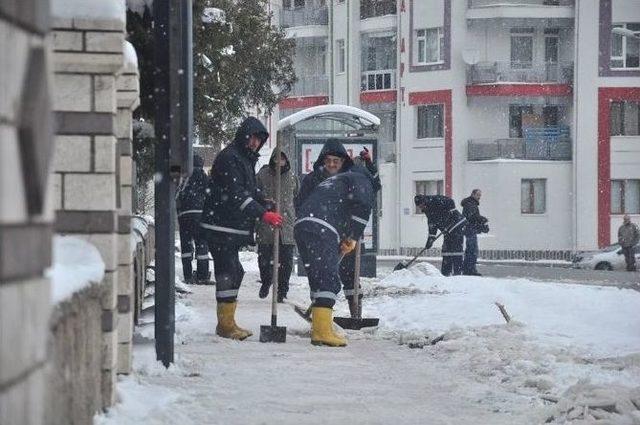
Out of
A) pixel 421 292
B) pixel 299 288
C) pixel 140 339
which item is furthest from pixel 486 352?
pixel 299 288

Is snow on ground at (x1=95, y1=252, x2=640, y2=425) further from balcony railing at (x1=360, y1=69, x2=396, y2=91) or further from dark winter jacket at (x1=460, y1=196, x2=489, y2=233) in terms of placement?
balcony railing at (x1=360, y1=69, x2=396, y2=91)

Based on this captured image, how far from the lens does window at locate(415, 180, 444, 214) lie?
49.1m

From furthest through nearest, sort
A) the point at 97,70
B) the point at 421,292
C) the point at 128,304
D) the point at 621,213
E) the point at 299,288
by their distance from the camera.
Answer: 1. the point at 621,213
2. the point at 299,288
3. the point at 421,292
4. the point at 128,304
5. the point at 97,70

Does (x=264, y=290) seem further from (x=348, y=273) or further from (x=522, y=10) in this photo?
(x=522, y=10)

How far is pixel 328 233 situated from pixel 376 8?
41039mm

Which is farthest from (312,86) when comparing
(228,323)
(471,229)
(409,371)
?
(409,371)

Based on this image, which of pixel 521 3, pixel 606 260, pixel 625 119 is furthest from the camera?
pixel 521 3

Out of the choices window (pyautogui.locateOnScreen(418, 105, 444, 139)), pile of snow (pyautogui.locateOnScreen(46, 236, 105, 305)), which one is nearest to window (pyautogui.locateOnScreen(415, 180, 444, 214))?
window (pyautogui.locateOnScreen(418, 105, 444, 139))

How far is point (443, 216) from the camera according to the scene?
23438 mm

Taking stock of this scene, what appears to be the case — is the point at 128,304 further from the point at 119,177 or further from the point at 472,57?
the point at 472,57

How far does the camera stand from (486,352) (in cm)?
1044

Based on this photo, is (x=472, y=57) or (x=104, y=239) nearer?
(x=104, y=239)

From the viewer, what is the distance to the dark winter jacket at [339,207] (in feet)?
37.6

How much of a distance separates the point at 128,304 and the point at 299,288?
37.4 ft
